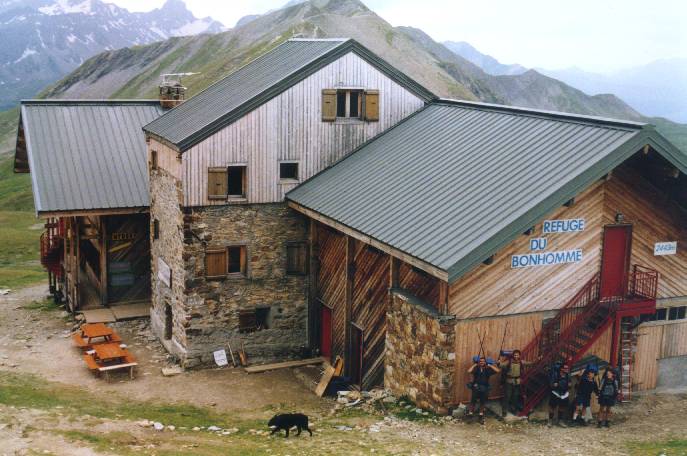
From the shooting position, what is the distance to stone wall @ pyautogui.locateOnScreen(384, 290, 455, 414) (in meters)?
18.9

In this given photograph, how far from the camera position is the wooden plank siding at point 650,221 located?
2056cm

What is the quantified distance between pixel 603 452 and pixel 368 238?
7761 mm

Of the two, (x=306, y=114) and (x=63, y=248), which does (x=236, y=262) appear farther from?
(x=63, y=248)

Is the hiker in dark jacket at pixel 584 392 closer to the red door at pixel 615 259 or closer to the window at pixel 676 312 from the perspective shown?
the red door at pixel 615 259

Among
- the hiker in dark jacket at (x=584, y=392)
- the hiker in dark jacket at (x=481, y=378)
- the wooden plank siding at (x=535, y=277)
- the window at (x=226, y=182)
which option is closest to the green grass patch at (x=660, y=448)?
the hiker in dark jacket at (x=584, y=392)

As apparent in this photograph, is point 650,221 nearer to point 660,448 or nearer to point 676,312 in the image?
point 676,312

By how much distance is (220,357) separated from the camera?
26000mm

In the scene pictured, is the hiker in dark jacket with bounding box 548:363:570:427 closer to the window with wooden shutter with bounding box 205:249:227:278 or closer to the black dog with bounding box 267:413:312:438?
the black dog with bounding box 267:413:312:438

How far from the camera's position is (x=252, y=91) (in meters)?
26.8

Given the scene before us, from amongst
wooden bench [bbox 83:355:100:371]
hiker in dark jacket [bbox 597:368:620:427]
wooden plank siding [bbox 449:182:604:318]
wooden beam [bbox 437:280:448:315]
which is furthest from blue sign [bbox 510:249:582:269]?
wooden bench [bbox 83:355:100:371]

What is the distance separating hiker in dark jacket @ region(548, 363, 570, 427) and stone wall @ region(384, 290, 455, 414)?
246cm

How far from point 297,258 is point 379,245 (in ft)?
22.5

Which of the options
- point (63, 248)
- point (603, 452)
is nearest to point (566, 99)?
point (63, 248)

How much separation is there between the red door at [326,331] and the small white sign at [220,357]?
333 centimetres
